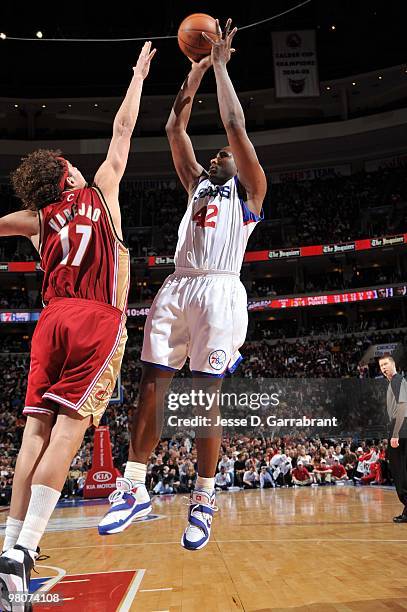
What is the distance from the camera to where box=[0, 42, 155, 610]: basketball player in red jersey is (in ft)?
10.9

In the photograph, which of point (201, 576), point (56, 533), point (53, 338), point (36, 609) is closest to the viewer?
point (53, 338)

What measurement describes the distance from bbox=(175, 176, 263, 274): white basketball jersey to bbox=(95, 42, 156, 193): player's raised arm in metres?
0.54

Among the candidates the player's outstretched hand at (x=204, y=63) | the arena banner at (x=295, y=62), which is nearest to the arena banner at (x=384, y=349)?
the arena banner at (x=295, y=62)

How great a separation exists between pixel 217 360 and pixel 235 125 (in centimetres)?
142

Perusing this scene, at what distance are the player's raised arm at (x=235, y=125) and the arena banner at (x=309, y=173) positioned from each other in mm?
31863

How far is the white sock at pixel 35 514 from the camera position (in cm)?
326

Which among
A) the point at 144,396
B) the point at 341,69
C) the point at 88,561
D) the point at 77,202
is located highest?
the point at 341,69

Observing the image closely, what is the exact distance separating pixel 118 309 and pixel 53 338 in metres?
0.43

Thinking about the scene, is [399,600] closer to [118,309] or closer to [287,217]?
[118,309]

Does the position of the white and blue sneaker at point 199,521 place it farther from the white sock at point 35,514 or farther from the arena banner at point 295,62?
the arena banner at point 295,62

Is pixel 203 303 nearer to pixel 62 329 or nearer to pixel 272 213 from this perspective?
pixel 62 329

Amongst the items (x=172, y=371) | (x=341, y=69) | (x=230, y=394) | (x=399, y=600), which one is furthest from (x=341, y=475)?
(x=341, y=69)

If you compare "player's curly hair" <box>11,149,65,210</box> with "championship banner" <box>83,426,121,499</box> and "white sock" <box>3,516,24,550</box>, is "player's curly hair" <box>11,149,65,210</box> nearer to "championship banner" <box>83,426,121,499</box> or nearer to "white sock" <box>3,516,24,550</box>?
"white sock" <box>3,516,24,550</box>

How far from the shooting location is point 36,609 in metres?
5.54
